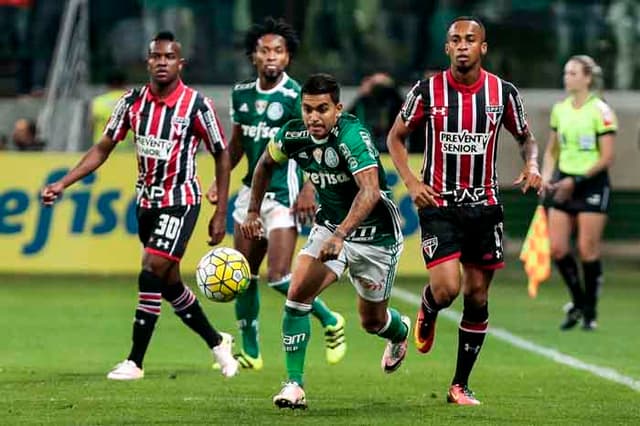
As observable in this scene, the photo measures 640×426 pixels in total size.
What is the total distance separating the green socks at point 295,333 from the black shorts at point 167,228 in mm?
1707

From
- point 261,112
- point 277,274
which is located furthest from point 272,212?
point 261,112

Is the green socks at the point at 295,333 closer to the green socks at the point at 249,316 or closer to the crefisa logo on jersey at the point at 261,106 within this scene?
the green socks at the point at 249,316

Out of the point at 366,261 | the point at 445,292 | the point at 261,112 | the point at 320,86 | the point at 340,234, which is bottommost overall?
the point at 445,292

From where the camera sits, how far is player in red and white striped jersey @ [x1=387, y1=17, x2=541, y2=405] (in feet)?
34.9

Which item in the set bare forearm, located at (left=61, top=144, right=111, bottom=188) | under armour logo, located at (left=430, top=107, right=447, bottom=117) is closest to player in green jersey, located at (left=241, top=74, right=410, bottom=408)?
under armour logo, located at (left=430, top=107, right=447, bottom=117)

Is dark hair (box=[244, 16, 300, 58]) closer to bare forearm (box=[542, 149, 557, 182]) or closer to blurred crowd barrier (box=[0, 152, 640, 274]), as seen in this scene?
bare forearm (box=[542, 149, 557, 182])

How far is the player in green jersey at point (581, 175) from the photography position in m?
16.0

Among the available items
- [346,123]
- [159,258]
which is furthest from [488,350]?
[346,123]

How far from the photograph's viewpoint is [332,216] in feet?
35.0

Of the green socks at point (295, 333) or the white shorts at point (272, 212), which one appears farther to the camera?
the white shorts at point (272, 212)

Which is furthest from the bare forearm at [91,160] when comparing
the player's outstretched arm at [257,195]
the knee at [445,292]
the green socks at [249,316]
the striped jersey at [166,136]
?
the knee at [445,292]

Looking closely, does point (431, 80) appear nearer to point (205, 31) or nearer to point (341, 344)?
point (341, 344)

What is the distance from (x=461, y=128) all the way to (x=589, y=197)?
5722mm

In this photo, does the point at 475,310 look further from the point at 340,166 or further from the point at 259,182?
the point at 259,182
